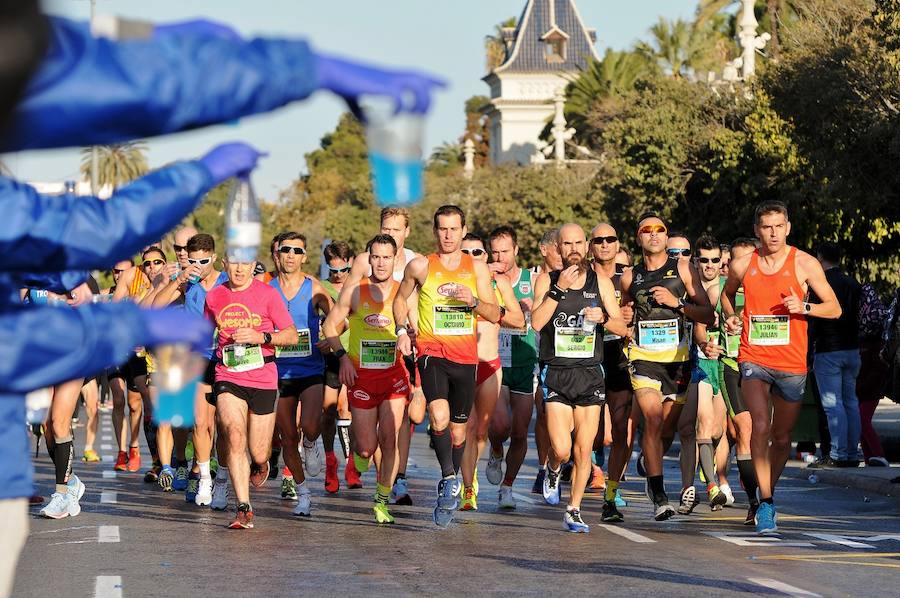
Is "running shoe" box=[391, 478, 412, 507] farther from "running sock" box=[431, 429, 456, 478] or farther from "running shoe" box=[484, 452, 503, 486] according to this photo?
"running sock" box=[431, 429, 456, 478]

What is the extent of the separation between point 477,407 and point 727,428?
2.40 metres

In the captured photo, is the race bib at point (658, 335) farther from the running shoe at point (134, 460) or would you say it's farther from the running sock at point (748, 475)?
the running shoe at point (134, 460)

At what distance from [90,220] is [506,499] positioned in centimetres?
1028

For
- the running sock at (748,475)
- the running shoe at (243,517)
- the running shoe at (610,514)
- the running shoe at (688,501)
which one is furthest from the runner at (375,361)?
the running sock at (748,475)

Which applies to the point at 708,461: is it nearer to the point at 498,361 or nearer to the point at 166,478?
the point at 498,361

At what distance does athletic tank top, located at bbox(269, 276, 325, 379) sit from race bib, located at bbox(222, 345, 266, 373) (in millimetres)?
2294

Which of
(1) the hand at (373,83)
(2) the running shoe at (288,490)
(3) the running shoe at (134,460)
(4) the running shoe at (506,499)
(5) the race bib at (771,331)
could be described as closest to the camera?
(1) the hand at (373,83)

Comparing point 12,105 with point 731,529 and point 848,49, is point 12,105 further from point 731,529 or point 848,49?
point 848,49

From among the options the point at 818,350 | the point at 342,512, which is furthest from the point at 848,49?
the point at 342,512

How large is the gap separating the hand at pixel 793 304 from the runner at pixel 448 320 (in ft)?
6.83

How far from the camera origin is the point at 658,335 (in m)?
13.1

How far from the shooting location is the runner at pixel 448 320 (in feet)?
41.0

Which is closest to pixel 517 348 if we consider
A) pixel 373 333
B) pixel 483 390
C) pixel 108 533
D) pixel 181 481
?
pixel 483 390

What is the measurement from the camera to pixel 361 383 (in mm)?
12930
